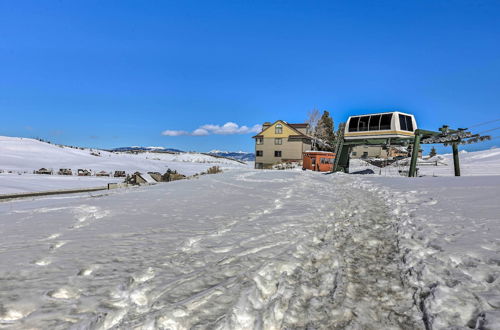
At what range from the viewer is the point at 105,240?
4461 millimetres

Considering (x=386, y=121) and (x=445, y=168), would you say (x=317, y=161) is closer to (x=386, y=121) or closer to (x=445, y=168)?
(x=386, y=121)

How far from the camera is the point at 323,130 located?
56.8 m

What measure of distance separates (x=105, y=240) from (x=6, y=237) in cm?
189

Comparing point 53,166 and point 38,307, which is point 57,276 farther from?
point 53,166

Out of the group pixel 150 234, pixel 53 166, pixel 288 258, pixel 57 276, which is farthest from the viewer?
pixel 53 166

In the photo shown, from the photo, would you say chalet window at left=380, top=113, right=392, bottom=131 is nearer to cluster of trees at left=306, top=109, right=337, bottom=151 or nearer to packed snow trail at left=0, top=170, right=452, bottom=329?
packed snow trail at left=0, top=170, right=452, bottom=329

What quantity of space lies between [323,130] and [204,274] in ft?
186

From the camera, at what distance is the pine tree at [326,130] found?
184 ft

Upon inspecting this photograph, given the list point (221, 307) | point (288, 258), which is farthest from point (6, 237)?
point (288, 258)

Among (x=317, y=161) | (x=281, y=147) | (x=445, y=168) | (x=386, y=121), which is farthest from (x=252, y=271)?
(x=281, y=147)

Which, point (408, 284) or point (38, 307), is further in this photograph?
point (408, 284)

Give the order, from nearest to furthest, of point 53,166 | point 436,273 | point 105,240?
point 436,273 → point 105,240 → point 53,166

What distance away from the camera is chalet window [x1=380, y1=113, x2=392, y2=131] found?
66.1 feet

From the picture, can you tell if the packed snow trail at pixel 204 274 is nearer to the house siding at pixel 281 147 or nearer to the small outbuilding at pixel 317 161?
the small outbuilding at pixel 317 161
